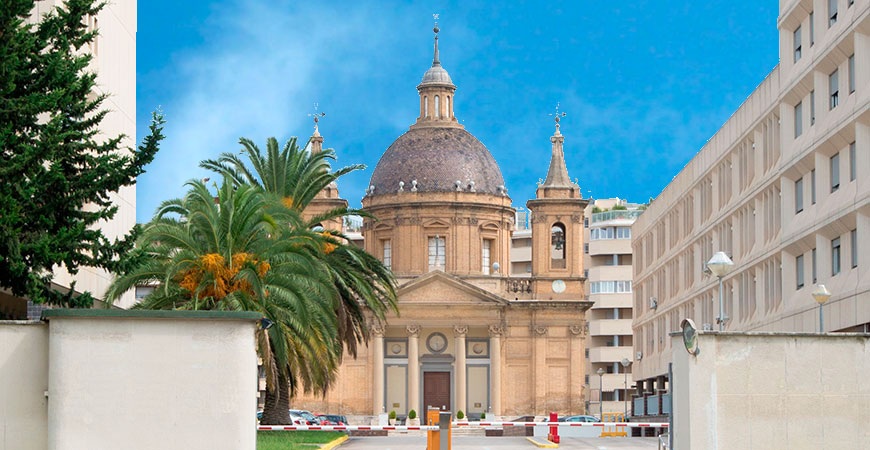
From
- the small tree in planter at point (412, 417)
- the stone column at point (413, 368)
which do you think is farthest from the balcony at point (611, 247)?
the small tree in planter at point (412, 417)

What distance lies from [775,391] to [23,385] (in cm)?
1111

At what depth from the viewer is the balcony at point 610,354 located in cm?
10694

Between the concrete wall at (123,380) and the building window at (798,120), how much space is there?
23.7 m

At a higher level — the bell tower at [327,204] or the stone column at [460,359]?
the bell tower at [327,204]

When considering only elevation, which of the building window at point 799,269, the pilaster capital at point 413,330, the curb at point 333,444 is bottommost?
the curb at point 333,444

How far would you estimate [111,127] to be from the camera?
3853 centimetres

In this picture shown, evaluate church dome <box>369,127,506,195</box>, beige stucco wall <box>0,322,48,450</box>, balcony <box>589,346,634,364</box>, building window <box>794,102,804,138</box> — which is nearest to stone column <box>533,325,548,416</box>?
church dome <box>369,127,506,195</box>

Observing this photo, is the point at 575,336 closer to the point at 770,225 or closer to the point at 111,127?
the point at 770,225

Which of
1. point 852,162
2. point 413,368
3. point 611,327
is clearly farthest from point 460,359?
point 852,162

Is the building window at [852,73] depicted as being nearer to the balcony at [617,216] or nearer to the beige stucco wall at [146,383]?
the beige stucco wall at [146,383]

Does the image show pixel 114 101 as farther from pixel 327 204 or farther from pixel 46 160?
pixel 327 204

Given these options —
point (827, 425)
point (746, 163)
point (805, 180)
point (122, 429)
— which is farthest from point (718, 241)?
point (122, 429)

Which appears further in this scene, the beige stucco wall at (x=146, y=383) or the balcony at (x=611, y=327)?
the balcony at (x=611, y=327)

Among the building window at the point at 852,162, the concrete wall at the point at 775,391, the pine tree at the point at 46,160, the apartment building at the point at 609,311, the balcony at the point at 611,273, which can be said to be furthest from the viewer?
the balcony at the point at 611,273
